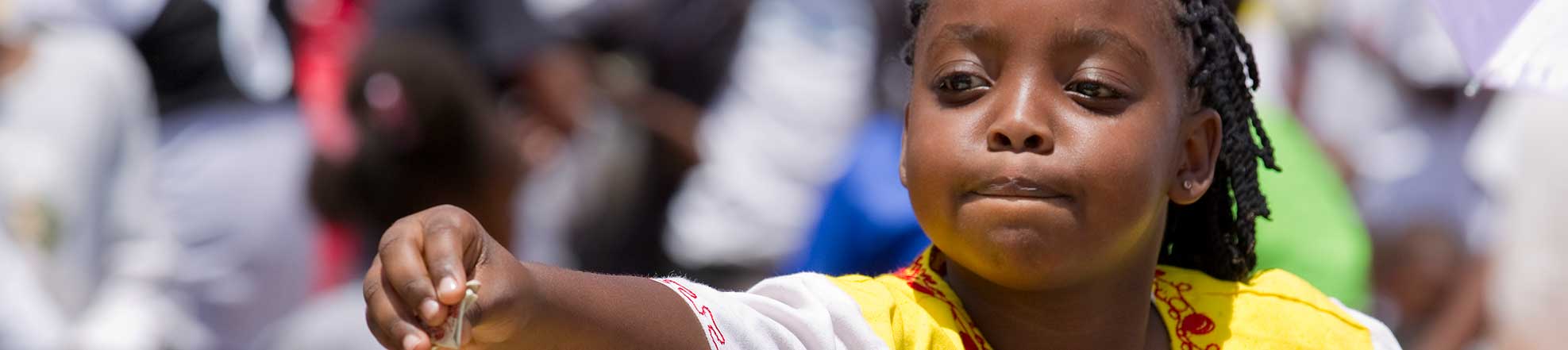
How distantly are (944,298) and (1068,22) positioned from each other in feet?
1.32

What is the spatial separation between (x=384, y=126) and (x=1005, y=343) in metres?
1.95

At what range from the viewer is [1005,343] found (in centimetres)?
242

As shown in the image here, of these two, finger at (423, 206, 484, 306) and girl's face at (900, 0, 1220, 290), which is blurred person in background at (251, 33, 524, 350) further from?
finger at (423, 206, 484, 306)

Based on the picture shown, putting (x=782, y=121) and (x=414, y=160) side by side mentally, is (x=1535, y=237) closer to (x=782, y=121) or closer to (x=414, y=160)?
(x=782, y=121)

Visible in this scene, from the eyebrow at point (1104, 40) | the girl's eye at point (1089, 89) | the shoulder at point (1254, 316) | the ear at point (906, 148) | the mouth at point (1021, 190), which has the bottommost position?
the shoulder at point (1254, 316)

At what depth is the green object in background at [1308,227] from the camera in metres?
3.51

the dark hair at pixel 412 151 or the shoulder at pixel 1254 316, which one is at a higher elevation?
the dark hair at pixel 412 151

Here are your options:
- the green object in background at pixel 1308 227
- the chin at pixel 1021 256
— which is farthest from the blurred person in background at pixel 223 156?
the chin at pixel 1021 256

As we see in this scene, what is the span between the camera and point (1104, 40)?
227 centimetres

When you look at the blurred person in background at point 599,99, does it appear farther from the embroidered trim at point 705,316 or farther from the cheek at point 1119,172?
the embroidered trim at point 705,316

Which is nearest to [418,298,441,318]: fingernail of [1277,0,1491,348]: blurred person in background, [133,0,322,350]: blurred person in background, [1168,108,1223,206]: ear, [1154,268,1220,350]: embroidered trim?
[1168,108,1223,206]: ear

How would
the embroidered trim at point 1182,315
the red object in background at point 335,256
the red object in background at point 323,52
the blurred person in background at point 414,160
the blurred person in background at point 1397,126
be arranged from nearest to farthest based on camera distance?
the embroidered trim at point 1182,315, the blurred person in background at point 414,160, the red object in background at point 335,256, the red object in background at point 323,52, the blurred person in background at point 1397,126

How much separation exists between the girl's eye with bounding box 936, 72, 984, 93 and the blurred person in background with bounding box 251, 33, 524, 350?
1773 mm

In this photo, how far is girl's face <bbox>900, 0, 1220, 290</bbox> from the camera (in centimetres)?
220
